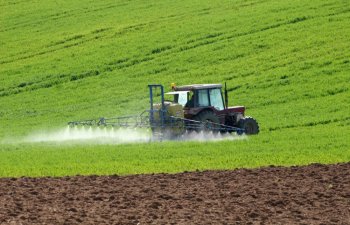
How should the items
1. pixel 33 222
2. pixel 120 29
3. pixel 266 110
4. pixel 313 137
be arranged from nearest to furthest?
pixel 33 222 → pixel 313 137 → pixel 266 110 → pixel 120 29

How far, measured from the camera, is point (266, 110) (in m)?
38.1

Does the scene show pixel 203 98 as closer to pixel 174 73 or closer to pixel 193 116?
pixel 193 116

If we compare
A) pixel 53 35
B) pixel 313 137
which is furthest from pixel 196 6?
pixel 313 137

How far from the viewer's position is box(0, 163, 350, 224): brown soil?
16.7 meters

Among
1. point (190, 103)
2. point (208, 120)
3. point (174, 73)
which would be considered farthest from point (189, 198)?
point (174, 73)

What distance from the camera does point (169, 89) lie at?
43812 mm

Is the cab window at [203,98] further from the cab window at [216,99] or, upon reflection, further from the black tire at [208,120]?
the black tire at [208,120]

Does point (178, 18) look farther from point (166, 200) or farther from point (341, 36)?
point (166, 200)

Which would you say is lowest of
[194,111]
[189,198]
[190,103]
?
[189,198]

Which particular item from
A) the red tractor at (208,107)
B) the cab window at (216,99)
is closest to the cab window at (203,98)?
the red tractor at (208,107)

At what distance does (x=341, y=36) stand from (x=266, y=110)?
12.3 meters

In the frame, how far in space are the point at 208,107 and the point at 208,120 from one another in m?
0.47

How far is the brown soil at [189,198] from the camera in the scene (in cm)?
1669

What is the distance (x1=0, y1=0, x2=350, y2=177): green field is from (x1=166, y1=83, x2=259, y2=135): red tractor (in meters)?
1.04
